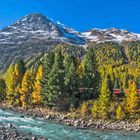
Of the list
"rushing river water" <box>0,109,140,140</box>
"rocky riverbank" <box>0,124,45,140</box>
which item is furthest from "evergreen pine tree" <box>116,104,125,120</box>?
"rocky riverbank" <box>0,124,45,140</box>

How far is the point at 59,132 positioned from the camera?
68688 millimetres

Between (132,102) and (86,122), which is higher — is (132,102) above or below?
above

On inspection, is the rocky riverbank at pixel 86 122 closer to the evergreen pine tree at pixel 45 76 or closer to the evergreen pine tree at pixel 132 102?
the evergreen pine tree at pixel 132 102

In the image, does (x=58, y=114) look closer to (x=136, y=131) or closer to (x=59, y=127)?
(x=59, y=127)

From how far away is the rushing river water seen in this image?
6488 centimetres

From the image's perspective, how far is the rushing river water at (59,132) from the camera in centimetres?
6488

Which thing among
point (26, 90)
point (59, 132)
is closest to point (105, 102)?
point (59, 132)

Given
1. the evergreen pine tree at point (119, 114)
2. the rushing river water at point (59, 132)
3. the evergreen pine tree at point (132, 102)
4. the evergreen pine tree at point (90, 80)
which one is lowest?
the rushing river water at point (59, 132)

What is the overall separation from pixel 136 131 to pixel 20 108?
42.3 m

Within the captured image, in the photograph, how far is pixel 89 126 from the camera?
76875 mm

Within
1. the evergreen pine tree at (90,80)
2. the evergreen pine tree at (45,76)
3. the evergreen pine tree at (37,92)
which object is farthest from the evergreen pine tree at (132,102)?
the evergreen pine tree at (37,92)

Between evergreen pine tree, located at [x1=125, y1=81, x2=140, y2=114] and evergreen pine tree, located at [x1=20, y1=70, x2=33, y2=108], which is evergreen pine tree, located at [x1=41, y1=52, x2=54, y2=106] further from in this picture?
evergreen pine tree, located at [x1=125, y1=81, x2=140, y2=114]

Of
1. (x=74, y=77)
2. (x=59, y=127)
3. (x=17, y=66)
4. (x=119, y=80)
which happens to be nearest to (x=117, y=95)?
(x=74, y=77)

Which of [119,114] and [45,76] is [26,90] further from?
[119,114]
